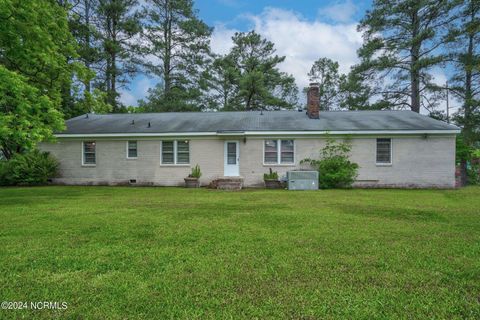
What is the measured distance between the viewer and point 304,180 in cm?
1226

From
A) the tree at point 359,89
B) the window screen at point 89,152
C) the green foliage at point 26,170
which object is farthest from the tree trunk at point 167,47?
the tree at point 359,89

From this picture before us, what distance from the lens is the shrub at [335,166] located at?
12.5 metres

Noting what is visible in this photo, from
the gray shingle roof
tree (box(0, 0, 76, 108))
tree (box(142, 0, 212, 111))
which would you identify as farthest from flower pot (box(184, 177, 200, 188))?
tree (box(142, 0, 212, 111))

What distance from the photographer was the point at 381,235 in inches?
187

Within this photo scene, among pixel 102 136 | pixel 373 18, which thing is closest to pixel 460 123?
pixel 373 18

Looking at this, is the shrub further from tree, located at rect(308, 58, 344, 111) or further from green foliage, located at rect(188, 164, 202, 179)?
tree, located at rect(308, 58, 344, 111)

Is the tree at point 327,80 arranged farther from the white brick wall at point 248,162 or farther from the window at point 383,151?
the white brick wall at point 248,162

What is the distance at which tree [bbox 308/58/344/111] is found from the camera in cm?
3073

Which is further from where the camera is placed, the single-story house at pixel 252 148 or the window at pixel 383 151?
the window at pixel 383 151

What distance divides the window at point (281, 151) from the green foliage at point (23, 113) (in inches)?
352

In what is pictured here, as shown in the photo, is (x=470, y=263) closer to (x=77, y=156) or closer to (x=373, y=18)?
(x=77, y=156)

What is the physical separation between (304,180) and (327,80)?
23.0 metres

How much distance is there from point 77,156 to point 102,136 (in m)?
1.96

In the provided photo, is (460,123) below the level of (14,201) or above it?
above
